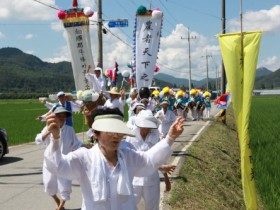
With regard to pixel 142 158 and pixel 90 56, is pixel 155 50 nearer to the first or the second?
Answer: pixel 90 56

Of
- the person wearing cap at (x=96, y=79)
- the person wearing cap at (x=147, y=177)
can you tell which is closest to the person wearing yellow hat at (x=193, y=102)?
the person wearing cap at (x=96, y=79)

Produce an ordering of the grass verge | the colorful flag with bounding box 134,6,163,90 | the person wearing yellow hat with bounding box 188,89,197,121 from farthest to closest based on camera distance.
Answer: the person wearing yellow hat with bounding box 188,89,197,121
the colorful flag with bounding box 134,6,163,90
the grass verge

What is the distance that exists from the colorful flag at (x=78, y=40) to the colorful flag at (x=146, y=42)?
1.93 m

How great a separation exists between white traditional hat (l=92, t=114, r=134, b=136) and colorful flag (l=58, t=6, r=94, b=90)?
7797 mm

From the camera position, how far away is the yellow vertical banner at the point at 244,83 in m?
5.42

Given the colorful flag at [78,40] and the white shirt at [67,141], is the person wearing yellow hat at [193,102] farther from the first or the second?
the white shirt at [67,141]

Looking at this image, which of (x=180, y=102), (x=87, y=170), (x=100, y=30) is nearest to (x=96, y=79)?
(x=100, y=30)

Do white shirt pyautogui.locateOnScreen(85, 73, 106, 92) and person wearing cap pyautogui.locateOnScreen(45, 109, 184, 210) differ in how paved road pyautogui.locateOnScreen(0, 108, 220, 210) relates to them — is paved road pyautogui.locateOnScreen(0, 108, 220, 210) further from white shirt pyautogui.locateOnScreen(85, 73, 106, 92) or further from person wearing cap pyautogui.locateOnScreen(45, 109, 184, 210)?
person wearing cap pyautogui.locateOnScreen(45, 109, 184, 210)

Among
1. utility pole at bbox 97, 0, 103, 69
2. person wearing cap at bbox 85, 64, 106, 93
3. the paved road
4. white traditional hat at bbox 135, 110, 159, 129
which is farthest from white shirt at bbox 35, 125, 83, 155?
utility pole at bbox 97, 0, 103, 69

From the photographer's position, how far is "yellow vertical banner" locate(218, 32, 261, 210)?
5422 millimetres

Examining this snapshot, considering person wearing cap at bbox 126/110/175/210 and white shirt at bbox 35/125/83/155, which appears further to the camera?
white shirt at bbox 35/125/83/155

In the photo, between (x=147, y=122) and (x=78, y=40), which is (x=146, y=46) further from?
(x=147, y=122)

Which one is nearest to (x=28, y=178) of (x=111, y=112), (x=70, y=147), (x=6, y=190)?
(x=6, y=190)

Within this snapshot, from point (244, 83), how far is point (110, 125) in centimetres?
310
